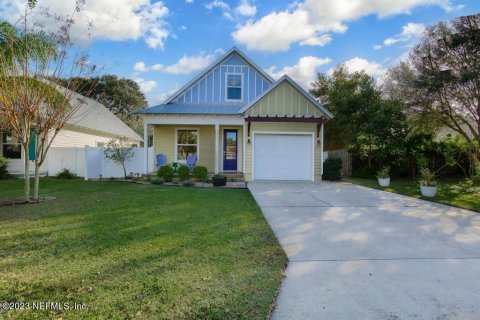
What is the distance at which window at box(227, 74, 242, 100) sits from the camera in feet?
53.5

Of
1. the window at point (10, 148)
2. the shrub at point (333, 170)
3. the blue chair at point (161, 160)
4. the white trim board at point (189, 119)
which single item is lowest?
the shrub at point (333, 170)

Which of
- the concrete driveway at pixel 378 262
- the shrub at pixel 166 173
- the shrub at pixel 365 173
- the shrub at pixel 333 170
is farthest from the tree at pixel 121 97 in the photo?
the concrete driveway at pixel 378 262

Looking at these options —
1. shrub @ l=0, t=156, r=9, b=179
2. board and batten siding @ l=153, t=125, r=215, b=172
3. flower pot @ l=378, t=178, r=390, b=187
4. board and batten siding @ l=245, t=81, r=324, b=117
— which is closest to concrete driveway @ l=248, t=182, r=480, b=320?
flower pot @ l=378, t=178, r=390, b=187

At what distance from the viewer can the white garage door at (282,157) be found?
13.7m

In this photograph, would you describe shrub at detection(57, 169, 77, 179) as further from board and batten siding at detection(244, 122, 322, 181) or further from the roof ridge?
board and batten siding at detection(244, 122, 322, 181)

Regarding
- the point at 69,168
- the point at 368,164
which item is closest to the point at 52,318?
the point at 69,168

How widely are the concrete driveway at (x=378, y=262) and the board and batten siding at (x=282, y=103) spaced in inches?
269

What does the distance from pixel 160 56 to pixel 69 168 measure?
27.2ft

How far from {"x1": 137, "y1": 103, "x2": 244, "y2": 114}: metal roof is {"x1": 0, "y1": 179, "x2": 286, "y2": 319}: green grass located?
8136 mm

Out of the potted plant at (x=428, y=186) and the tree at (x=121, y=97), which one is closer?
the potted plant at (x=428, y=186)

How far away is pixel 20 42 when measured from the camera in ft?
26.5

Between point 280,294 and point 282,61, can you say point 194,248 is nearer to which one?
point 280,294

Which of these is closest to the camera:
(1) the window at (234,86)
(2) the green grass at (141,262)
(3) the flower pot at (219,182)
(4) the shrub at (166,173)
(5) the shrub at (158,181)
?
(2) the green grass at (141,262)

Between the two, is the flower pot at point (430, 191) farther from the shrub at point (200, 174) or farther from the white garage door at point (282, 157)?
the shrub at point (200, 174)
